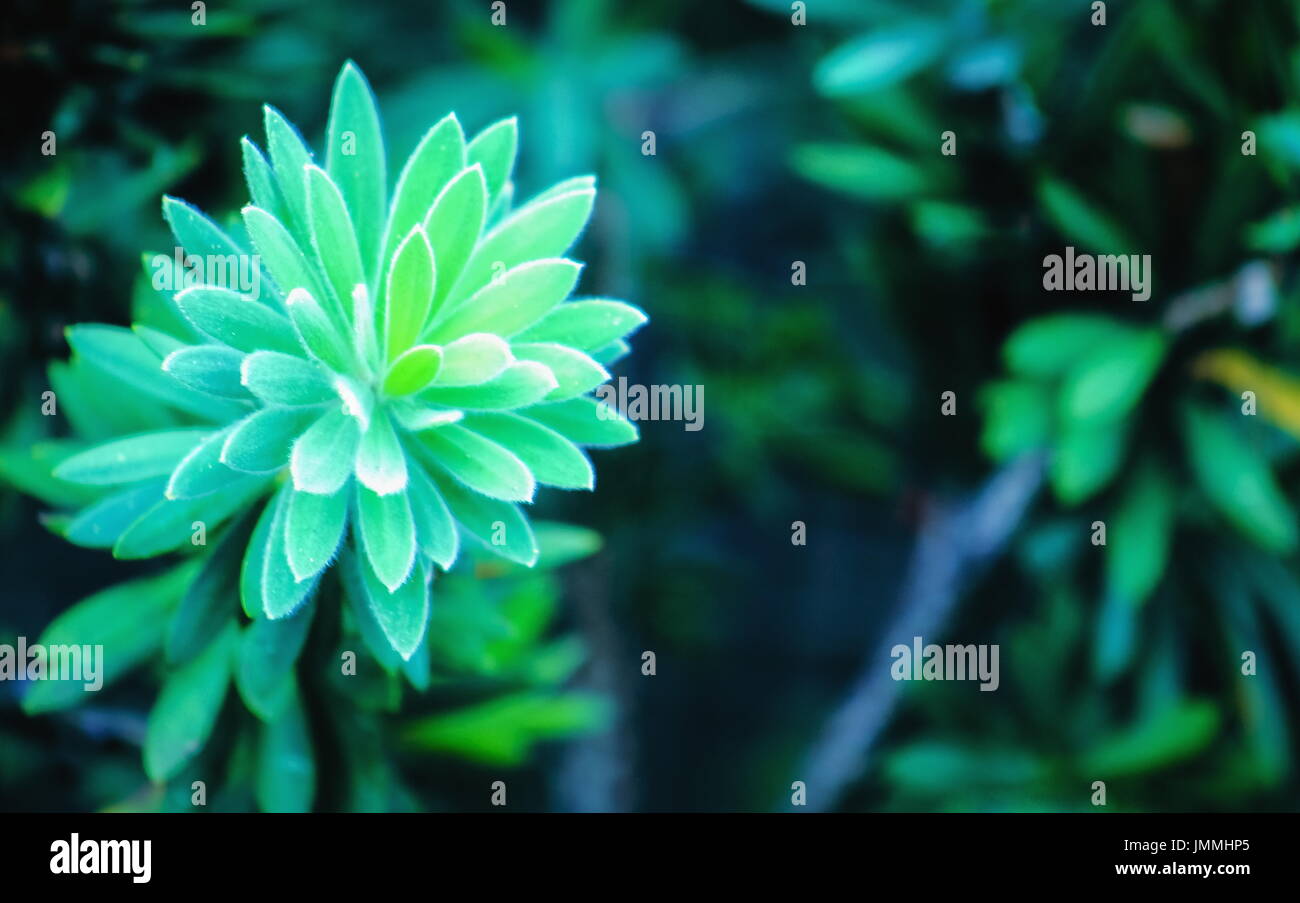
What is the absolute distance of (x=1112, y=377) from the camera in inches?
50.1

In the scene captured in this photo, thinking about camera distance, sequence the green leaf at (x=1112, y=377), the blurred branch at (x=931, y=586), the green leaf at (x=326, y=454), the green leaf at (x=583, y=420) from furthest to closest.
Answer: the blurred branch at (x=931, y=586) < the green leaf at (x=1112, y=377) < the green leaf at (x=583, y=420) < the green leaf at (x=326, y=454)

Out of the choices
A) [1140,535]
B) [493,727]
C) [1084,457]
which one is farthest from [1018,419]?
[493,727]

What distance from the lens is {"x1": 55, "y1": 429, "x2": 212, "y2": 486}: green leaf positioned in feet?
3.05

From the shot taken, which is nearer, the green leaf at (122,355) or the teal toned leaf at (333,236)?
the teal toned leaf at (333,236)

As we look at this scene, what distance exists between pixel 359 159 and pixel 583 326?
26 centimetres

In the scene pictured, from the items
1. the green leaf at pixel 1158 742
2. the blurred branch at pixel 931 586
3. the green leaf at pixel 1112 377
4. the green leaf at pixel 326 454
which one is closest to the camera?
the green leaf at pixel 326 454

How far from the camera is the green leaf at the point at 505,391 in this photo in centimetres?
82

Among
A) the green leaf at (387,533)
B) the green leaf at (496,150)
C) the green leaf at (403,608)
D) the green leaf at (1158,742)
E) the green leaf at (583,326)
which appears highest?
the green leaf at (496,150)

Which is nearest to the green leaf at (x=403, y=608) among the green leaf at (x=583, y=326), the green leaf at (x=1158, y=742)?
the green leaf at (x=583, y=326)

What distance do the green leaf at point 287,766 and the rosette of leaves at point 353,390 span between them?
0.06 m

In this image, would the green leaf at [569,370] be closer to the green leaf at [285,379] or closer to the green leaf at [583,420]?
the green leaf at [583,420]

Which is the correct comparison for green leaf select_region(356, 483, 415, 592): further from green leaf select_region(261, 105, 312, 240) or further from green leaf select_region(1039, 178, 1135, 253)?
green leaf select_region(1039, 178, 1135, 253)

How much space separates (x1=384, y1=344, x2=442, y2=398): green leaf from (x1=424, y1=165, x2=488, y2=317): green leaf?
0.07m
